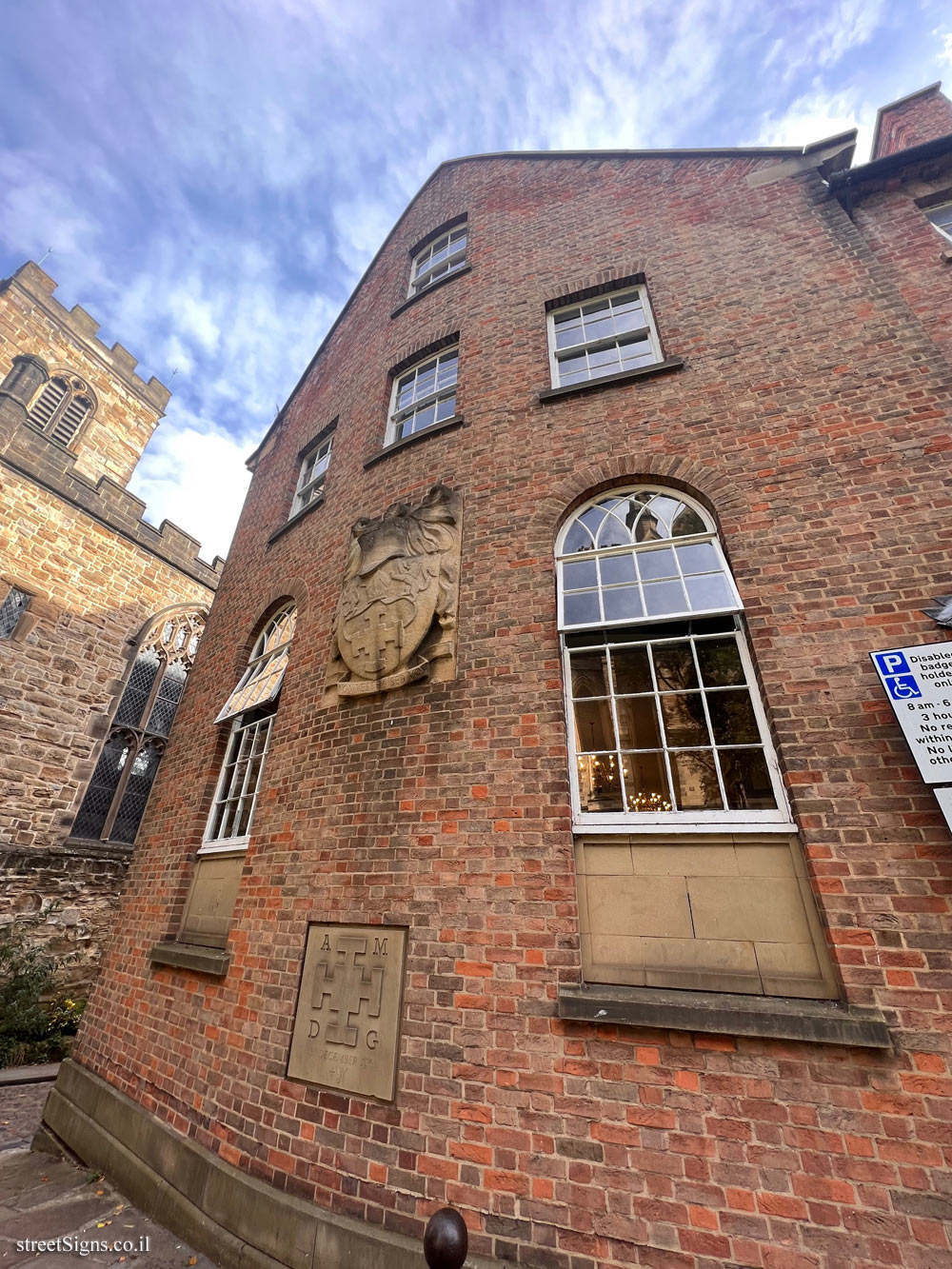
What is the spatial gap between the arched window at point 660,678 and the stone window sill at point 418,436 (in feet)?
7.29

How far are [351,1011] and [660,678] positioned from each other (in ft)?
10.0

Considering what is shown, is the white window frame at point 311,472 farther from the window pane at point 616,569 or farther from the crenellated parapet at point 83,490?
the crenellated parapet at point 83,490

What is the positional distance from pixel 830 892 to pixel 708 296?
575 centimetres

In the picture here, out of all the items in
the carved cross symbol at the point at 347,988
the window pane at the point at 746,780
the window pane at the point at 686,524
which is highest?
the window pane at the point at 686,524

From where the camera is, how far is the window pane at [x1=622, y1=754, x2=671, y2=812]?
3314 mm

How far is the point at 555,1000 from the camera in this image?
2863 mm

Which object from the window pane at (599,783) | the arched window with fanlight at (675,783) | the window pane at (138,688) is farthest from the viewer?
the window pane at (138,688)

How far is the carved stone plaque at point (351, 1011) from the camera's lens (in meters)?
3.12

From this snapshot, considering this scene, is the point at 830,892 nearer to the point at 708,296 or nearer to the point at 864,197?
the point at 708,296

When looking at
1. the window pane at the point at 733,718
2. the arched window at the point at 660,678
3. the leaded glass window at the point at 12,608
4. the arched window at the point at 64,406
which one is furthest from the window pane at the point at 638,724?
the arched window at the point at 64,406

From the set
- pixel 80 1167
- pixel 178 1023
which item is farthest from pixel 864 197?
pixel 80 1167

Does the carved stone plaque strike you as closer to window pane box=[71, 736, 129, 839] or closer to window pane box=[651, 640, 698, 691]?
window pane box=[651, 640, 698, 691]

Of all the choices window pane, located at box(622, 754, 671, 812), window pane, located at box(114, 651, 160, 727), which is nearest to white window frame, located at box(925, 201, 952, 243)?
window pane, located at box(622, 754, 671, 812)

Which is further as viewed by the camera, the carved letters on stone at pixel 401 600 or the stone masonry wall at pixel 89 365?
the stone masonry wall at pixel 89 365
